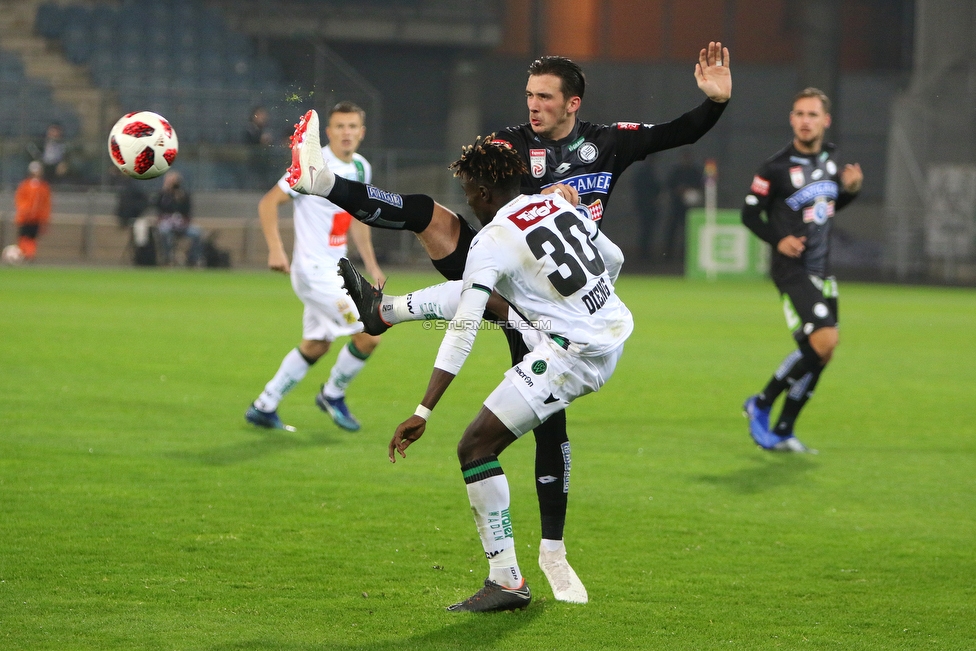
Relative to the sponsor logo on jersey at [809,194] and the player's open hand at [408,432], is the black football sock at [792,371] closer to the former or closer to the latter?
the sponsor logo on jersey at [809,194]

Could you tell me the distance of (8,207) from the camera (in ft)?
94.8

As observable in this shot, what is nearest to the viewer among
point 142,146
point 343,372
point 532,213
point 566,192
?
point 532,213

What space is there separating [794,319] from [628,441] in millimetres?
1479

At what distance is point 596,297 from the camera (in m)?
4.57

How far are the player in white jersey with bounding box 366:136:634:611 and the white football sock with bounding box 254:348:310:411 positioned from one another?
13.5 ft

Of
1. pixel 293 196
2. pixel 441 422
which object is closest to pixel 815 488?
pixel 441 422

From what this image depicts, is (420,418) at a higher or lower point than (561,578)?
higher

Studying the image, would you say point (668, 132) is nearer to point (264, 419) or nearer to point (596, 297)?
point (596, 297)

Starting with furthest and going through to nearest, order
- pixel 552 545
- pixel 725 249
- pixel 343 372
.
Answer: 1. pixel 725 249
2. pixel 343 372
3. pixel 552 545

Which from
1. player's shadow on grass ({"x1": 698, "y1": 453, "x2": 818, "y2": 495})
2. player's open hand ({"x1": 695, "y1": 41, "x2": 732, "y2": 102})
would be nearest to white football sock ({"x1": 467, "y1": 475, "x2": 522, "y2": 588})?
player's open hand ({"x1": 695, "y1": 41, "x2": 732, "y2": 102})

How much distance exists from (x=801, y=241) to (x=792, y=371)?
3.04 feet

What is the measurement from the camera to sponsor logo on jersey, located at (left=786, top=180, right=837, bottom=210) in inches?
331

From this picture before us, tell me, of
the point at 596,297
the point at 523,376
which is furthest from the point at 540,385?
the point at 596,297

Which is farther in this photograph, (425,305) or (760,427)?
(760,427)
